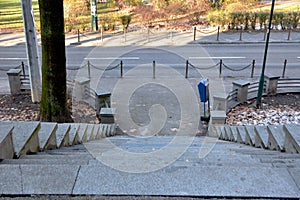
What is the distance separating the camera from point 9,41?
21609 mm

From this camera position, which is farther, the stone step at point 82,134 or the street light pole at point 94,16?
the street light pole at point 94,16

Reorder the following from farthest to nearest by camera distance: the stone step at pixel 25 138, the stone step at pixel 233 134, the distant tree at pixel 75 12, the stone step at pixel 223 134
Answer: the distant tree at pixel 75 12 < the stone step at pixel 223 134 < the stone step at pixel 233 134 < the stone step at pixel 25 138

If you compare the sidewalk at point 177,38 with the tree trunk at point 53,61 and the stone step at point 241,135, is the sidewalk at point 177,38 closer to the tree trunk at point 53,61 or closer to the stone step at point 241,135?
the tree trunk at point 53,61

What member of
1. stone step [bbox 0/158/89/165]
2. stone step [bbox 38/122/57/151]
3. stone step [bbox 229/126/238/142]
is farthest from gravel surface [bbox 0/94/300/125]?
stone step [bbox 0/158/89/165]

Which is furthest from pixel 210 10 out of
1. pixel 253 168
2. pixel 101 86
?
pixel 253 168

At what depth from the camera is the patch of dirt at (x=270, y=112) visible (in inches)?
363

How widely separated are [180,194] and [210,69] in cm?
1286

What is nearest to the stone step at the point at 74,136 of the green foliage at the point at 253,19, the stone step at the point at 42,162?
the stone step at the point at 42,162

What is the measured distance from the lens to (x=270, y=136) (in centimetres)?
501

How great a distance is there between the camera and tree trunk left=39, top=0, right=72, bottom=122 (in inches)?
275

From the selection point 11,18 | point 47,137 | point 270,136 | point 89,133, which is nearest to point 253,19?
point 89,133

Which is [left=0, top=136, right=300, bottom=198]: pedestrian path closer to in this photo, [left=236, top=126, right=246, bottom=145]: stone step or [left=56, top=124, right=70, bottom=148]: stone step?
[left=56, top=124, right=70, bottom=148]: stone step

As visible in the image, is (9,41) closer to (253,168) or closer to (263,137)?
(263,137)

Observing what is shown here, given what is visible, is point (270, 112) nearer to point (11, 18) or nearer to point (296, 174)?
point (296, 174)
